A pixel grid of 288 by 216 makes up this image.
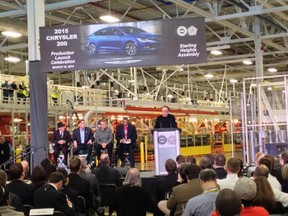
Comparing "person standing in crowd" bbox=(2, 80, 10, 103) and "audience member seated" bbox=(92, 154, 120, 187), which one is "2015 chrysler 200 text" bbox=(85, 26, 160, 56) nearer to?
"audience member seated" bbox=(92, 154, 120, 187)

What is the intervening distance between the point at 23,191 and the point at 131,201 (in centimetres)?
142

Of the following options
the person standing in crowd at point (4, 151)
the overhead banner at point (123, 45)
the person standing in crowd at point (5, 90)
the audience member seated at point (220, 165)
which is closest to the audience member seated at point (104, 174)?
the audience member seated at point (220, 165)

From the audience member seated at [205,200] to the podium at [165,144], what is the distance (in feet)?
20.0

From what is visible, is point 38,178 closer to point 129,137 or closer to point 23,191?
point 23,191

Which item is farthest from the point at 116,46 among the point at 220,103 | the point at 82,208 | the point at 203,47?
the point at 220,103

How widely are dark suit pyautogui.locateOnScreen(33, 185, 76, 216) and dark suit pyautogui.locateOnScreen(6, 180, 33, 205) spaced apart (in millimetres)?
741

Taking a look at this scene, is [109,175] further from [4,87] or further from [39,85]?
[4,87]

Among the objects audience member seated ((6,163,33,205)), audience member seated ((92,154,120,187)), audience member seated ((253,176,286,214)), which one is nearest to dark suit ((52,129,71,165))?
audience member seated ((92,154,120,187))

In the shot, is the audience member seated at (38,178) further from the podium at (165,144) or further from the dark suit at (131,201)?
the podium at (165,144)

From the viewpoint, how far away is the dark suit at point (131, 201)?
5.82m

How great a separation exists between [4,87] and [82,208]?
38.6 feet

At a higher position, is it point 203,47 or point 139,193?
point 203,47

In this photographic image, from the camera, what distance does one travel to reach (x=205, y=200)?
14.9 ft

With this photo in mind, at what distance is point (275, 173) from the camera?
6.87 metres
